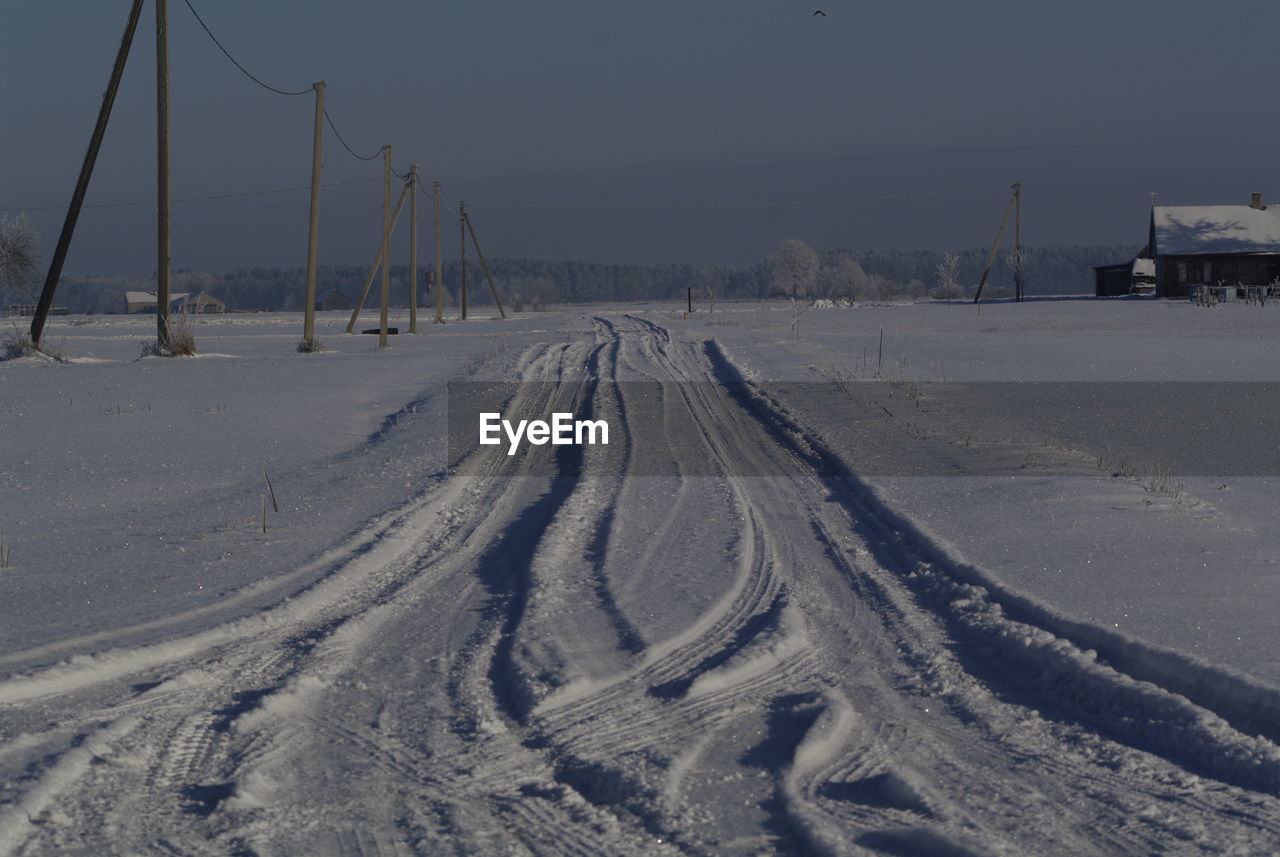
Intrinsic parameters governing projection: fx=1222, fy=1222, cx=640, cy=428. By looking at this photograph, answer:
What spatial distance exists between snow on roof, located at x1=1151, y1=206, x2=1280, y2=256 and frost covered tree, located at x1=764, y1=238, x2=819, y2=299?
80027mm

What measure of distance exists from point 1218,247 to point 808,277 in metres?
87.3

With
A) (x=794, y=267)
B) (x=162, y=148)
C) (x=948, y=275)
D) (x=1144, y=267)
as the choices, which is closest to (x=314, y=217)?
(x=162, y=148)

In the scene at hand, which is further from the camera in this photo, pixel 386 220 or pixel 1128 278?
pixel 1128 278

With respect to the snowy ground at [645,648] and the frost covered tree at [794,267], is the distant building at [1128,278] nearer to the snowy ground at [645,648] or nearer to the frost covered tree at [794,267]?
the frost covered tree at [794,267]

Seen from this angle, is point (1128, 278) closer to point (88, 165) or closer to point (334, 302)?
point (88, 165)

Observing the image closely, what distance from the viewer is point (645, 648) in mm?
5859

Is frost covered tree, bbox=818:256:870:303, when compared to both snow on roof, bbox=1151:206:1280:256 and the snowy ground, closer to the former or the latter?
snow on roof, bbox=1151:206:1280:256

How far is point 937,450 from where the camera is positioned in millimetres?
12766

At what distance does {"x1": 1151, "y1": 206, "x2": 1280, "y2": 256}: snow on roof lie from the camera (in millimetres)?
73250

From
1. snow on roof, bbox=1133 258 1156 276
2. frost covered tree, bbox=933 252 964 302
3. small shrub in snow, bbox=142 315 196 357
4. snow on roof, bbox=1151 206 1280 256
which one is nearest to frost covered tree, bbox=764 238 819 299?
frost covered tree, bbox=933 252 964 302

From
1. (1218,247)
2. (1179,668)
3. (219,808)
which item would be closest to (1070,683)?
(1179,668)

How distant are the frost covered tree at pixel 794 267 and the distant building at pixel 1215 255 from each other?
82.4m

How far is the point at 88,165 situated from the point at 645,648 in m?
25.1

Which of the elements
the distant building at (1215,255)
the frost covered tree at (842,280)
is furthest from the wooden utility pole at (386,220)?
the frost covered tree at (842,280)
